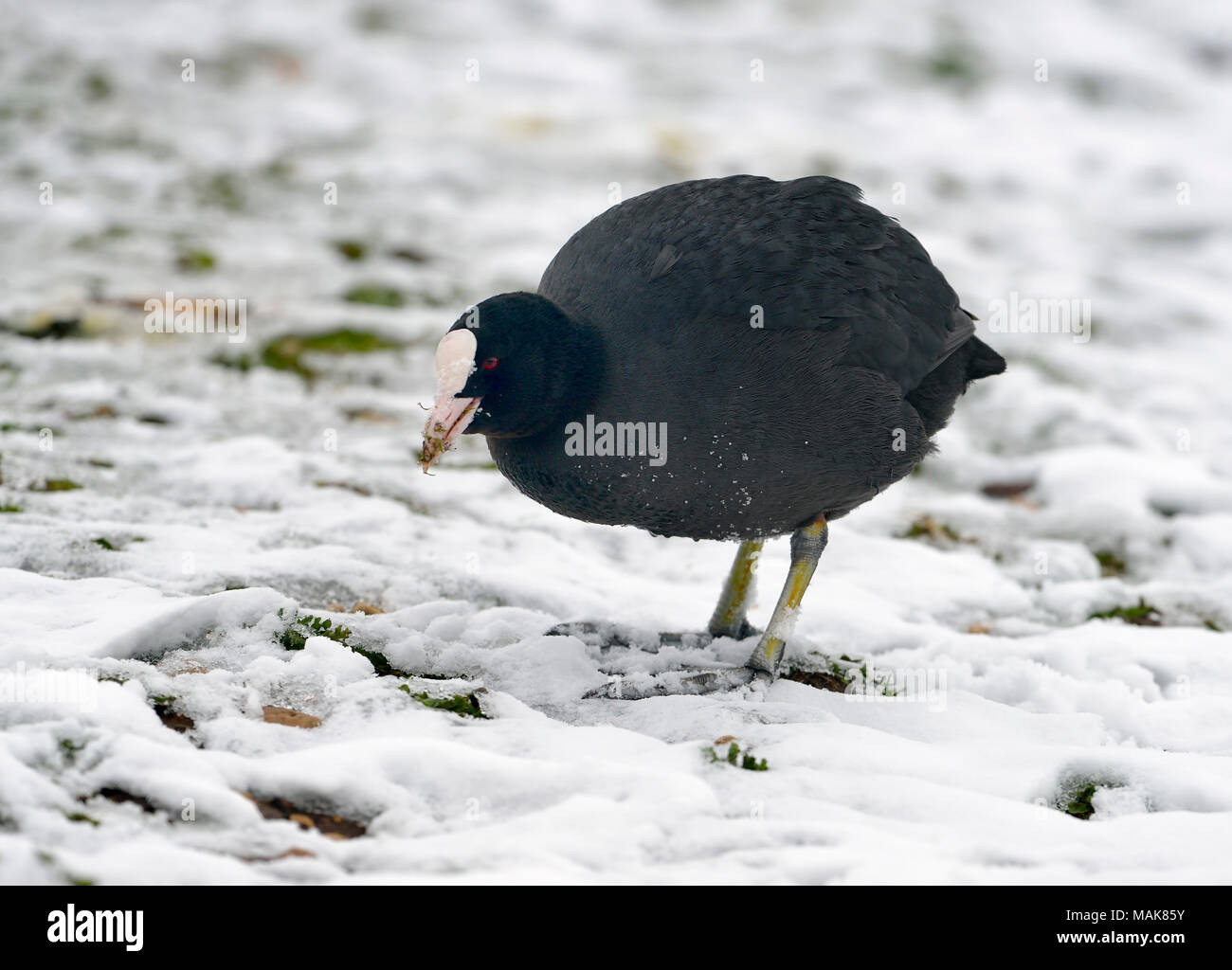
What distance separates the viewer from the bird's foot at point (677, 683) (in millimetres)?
3930

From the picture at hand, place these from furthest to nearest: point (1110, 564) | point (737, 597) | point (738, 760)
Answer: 1. point (1110, 564)
2. point (737, 597)
3. point (738, 760)

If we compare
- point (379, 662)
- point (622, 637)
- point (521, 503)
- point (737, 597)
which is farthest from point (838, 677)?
point (521, 503)

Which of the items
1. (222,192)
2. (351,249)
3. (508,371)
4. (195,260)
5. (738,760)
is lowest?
(738,760)

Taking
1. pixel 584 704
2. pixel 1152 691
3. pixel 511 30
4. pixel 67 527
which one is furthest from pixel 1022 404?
pixel 511 30

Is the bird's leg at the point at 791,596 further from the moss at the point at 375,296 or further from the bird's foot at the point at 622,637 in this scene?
the moss at the point at 375,296

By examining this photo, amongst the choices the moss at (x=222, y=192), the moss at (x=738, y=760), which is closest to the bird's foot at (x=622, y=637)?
the moss at (x=738, y=760)

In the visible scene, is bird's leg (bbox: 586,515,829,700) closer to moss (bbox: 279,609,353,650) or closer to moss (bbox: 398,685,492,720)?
moss (bbox: 398,685,492,720)

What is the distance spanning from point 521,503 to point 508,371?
2.39 m

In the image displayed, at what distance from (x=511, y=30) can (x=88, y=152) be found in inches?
245

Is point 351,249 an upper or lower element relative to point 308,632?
upper

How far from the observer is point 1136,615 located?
5188 mm

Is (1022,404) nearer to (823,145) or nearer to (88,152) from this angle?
(823,145)

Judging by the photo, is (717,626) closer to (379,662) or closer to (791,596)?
(791,596)

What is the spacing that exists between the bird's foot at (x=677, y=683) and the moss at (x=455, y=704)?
0.45 meters
